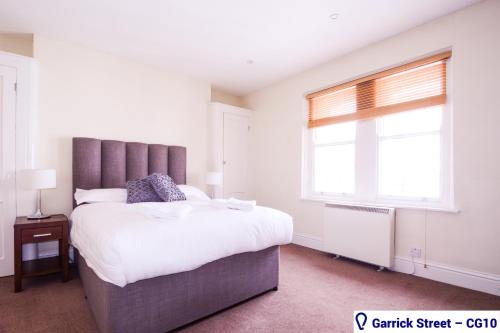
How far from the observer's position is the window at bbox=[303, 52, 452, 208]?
9.24 ft

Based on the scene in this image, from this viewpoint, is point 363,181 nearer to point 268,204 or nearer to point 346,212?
point 346,212

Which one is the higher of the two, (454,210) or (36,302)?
(454,210)

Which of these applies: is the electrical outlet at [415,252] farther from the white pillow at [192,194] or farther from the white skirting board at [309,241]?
the white pillow at [192,194]

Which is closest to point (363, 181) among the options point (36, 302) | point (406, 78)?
point (406, 78)

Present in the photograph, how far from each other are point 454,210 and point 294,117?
2435 mm

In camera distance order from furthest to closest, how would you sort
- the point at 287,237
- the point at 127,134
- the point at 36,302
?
the point at 127,134
the point at 287,237
the point at 36,302

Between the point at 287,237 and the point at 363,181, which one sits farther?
the point at 363,181

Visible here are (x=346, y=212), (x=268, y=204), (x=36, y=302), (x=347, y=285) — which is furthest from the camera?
(x=268, y=204)

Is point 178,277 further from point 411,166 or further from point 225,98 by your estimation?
point 225,98

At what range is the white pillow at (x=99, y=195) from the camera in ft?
9.33

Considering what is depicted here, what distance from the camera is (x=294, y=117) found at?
4262 millimetres

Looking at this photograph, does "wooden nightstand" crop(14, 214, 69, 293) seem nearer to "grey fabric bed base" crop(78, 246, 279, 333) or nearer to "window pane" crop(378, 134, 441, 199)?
"grey fabric bed base" crop(78, 246, 279, 333)

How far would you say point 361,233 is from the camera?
3.15 meters

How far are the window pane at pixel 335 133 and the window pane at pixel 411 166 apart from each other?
1.50 feet
